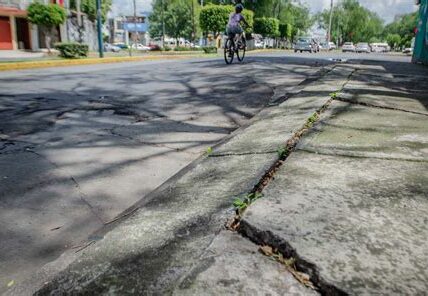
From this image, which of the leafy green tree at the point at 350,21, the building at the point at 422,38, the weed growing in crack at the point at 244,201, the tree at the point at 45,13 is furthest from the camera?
the leafy green tree at the point at 350,21

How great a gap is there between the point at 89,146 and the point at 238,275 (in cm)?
261

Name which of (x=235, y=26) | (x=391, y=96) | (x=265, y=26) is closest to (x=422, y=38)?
(x=235, y=26)

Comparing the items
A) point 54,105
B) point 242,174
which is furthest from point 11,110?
point 242,174

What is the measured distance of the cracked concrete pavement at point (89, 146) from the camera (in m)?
2.01

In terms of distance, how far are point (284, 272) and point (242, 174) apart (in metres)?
0.98

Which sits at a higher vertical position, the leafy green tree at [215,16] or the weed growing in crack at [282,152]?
the leafy green tree at [215,16]

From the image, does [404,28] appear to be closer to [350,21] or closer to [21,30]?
[350,21]

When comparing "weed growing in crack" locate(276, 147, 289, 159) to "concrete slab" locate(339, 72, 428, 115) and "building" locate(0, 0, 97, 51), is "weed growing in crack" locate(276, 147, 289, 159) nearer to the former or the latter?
"concrete slab" locate(339, 72, 428, 115)

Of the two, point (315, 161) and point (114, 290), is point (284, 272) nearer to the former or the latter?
point (114, 290)

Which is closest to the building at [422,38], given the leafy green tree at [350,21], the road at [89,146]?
the road at [89,146]

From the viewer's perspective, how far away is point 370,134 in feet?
9.12

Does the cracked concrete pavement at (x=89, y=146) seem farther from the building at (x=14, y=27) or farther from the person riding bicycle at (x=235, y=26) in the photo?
the building at (x=14, y=27)

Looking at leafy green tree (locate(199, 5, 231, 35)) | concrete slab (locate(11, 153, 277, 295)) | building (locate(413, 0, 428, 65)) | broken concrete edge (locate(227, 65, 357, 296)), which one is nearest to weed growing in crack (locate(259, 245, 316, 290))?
broken concrete edge (locate(227, 65, 357, 296))

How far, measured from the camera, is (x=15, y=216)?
2.11 meters
